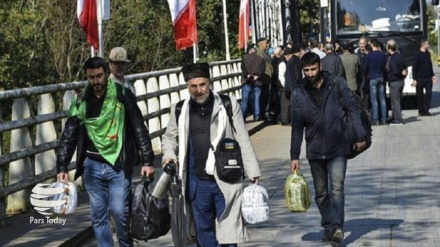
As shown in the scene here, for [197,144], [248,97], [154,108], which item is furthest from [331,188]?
[248,97]

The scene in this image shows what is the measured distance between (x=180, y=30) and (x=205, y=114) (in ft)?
46.0

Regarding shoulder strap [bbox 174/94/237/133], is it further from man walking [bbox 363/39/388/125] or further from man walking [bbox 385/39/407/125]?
man walking [bbox 385/39/407/125]

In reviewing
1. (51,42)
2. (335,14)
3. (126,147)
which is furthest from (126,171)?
(51,42)

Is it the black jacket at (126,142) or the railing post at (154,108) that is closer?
the black jacket at (126,142)

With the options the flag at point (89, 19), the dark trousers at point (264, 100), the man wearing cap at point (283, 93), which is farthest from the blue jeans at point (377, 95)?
the flag at point (89, 19)

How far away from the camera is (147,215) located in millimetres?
8312

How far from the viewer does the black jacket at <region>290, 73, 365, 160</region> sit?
32.7ft

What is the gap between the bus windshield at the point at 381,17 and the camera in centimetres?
3008

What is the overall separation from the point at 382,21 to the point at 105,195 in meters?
22.2

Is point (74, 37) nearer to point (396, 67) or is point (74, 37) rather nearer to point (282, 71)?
point (282, 71)

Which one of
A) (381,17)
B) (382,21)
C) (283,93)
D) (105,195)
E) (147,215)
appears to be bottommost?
(283,93)

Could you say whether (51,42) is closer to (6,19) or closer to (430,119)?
(6,19)

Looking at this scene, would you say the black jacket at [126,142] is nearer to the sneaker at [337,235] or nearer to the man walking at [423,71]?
the sneaker at [337,235]

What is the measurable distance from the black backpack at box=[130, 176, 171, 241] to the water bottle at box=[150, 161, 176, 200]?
0.08 meters
